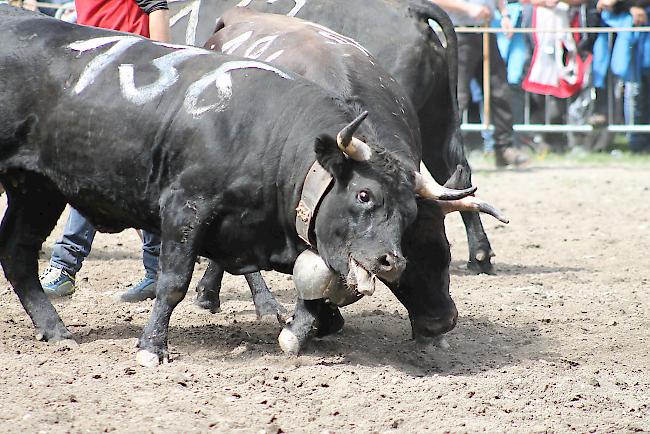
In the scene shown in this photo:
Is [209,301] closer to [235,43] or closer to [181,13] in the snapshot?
[235,43]

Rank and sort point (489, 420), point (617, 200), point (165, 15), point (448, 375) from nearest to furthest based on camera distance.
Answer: point (489, 420)
point (448, 375)
point (165, 15)
point (617, 200)

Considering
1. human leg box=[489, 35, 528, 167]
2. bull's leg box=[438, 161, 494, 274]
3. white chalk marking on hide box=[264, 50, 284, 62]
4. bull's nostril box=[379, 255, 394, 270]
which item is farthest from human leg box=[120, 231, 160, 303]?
human leg box=[489, 35, 528, 167]

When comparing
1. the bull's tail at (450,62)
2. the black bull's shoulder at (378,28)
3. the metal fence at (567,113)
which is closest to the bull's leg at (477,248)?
the bull's tail at (450,62)

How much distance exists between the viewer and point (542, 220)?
31.3ft

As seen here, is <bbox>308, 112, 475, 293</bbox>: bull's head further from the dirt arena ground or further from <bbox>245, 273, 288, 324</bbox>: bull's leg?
<bbox>245, 273, 288, 324</bbox>: bull's leg

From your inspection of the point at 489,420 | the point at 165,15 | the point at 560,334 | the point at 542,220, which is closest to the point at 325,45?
the point at 165,15

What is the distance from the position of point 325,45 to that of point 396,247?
1.56 m

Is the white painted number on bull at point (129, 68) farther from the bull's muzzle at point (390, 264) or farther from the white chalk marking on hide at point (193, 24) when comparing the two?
the white chalk marking on hide at point (193, 24)

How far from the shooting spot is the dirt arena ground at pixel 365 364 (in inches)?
177

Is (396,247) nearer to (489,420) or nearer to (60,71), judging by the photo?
(489,420)

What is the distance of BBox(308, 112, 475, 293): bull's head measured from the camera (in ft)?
15.7

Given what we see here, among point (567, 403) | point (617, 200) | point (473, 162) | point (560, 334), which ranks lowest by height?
point (473, 162)

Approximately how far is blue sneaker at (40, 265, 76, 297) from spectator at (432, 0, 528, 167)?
22.4 ft

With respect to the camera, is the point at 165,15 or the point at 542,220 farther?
the point at 542,220
